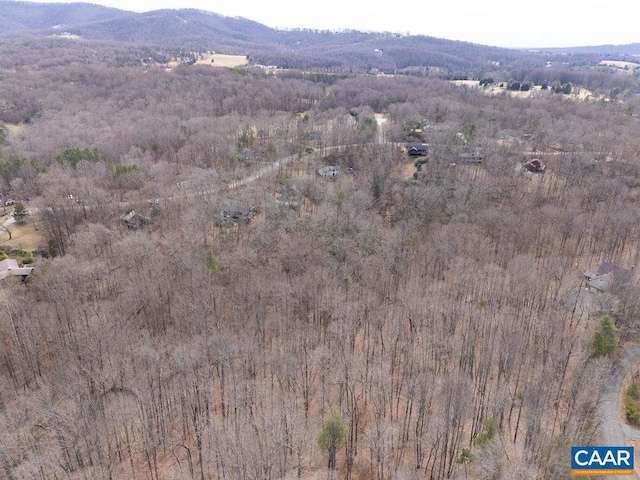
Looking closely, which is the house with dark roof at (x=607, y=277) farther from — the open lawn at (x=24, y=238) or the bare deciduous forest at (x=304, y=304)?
the open lawn at (x=24, y=238)

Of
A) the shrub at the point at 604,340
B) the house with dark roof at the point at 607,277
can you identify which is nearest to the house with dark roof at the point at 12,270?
the shrub at the point at 604,340

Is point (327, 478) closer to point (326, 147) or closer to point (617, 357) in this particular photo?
point (617, 357)

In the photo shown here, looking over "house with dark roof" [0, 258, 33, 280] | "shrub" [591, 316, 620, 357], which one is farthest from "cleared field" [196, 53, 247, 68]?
"shrub" [591, 316, 620, 357]

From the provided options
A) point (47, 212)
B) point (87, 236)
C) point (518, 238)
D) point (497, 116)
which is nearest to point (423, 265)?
point (518, 238)

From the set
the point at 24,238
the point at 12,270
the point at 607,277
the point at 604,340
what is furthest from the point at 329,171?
the point at 604,340

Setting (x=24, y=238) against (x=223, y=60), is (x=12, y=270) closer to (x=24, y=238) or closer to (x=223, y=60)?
(x=24, y=238)

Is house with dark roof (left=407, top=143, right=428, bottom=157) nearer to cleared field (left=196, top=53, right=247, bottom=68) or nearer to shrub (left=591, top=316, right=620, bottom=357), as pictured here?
shrub (left=591, top=316, right=620, bottom=357)
